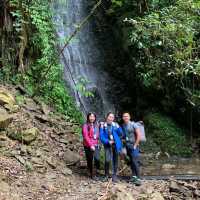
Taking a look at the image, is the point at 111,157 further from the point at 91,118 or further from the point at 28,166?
the point at 28,166

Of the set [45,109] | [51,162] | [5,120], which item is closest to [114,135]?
[51,162]

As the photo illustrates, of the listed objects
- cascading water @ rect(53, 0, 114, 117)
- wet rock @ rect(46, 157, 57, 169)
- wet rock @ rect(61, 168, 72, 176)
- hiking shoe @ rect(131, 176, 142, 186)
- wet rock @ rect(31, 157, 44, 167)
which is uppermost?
cascading water @ rect(53, 0, 114, 117)

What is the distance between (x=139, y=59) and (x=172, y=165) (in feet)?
15.2

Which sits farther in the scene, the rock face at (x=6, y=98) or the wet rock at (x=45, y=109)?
the wet rock at (x=45, y=109)

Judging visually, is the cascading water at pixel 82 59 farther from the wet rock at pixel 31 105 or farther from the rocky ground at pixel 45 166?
the rocky ground at pixel 45 166

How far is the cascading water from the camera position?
636 inches

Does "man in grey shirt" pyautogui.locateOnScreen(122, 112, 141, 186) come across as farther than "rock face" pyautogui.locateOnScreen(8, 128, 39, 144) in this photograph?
No

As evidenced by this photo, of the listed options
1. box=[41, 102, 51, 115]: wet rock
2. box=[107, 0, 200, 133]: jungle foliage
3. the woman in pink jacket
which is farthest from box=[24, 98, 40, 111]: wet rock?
box=[107, 0, 200, 133]: jungle foliage

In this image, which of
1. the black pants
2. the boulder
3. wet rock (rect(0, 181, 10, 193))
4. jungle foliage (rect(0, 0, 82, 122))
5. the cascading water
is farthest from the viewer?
the cascading water

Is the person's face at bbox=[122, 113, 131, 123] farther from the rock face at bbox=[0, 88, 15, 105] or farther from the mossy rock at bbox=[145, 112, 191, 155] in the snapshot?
the mossy rock at bbox=[145, 112, 191, 155]

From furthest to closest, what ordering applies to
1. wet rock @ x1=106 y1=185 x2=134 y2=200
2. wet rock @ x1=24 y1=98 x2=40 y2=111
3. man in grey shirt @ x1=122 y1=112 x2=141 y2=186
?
wet rock @ x1=24 y1=98 x2=40 y2=111
man in grey shirt @ x1=122 y1=112 x2=141 y2=186
wet rock @ x1=106 y1=185 x2=134 y2=200

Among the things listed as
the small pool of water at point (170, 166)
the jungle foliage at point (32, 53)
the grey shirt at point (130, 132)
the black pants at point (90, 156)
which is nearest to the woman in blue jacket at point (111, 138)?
the grey shirt at point (130, 132)

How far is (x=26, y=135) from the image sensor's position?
35.0ft

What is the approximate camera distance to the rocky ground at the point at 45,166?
29.0 ft
